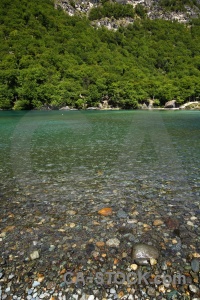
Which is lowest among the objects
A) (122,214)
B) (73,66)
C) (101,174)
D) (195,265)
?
(101,174)

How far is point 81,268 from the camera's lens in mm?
4445

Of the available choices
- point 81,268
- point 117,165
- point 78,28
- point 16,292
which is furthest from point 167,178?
point 78,28

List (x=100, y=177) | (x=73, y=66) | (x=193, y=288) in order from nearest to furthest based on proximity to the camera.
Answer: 1. (x=193, y=288)
2. (x=100, y=177)
3. (x=73, y=66)

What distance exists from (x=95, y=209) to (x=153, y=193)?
2.57m

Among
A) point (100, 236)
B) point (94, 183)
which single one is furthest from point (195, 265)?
point (94, 183)

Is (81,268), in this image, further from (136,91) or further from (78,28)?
(78,28)

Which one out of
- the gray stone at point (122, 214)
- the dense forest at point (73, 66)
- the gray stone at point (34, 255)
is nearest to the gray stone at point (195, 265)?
the gray stone at point (122, 214)

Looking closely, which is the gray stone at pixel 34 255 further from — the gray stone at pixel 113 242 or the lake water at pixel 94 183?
the gray stone at pixel 113 242

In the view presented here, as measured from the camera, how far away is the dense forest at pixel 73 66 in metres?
103

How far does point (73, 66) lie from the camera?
13438cm

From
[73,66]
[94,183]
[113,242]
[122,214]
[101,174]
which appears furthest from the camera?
[73,66]

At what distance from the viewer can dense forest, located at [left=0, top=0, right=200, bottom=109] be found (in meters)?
103

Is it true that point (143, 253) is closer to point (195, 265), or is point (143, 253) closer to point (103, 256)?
point (103, 256)

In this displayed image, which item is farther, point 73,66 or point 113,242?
point 73,66
